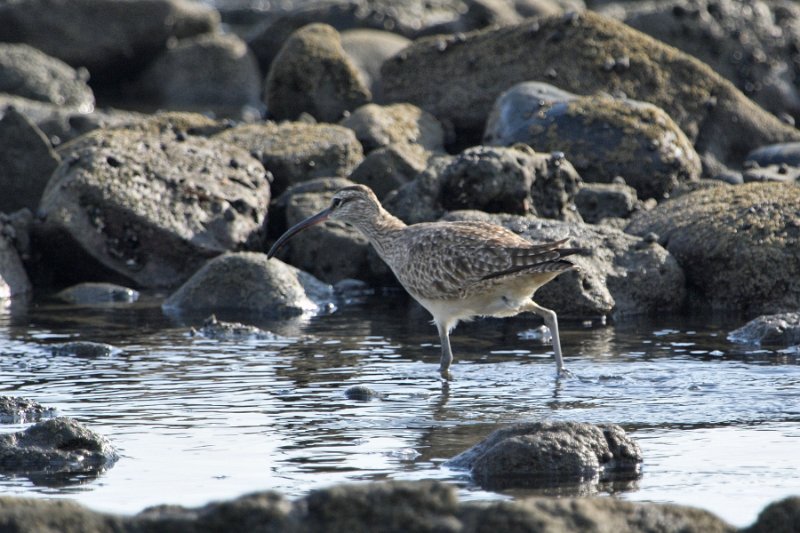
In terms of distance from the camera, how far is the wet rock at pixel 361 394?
1055cm

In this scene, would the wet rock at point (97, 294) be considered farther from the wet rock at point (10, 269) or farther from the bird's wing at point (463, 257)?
the bird's wing at point (463, 257)

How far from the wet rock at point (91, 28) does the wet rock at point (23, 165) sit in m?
13.5

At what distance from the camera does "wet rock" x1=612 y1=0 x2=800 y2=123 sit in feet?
78.2

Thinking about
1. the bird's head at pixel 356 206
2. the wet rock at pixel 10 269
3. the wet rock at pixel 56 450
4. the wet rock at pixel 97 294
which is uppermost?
the bird's head at pixel 356 206

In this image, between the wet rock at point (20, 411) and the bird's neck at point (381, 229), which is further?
the bird's neck at point (381, 229)

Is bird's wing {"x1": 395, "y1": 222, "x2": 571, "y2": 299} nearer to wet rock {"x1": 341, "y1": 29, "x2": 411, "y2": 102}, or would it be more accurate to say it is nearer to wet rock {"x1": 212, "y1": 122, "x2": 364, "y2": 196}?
wet rock {"x1": 212, "y1": 122, "x2": 364, "y2": 196}

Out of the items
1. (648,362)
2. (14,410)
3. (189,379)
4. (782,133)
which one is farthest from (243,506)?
(782,133)

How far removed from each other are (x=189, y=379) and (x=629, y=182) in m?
8.46

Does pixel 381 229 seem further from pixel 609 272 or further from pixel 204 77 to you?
pixel 204 77

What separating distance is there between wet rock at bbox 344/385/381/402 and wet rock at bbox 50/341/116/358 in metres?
2.82

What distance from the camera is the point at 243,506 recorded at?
4.99m

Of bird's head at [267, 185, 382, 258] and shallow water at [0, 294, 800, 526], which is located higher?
bird's head at [267, 185, 382, 258]

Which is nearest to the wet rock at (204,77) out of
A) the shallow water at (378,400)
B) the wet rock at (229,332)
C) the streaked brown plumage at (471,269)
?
the shallow water at (378,400)

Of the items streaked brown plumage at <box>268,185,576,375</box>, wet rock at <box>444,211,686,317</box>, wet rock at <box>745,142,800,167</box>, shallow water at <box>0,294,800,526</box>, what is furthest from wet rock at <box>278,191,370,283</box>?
wet rock at <box>745,142,800,167</box>
